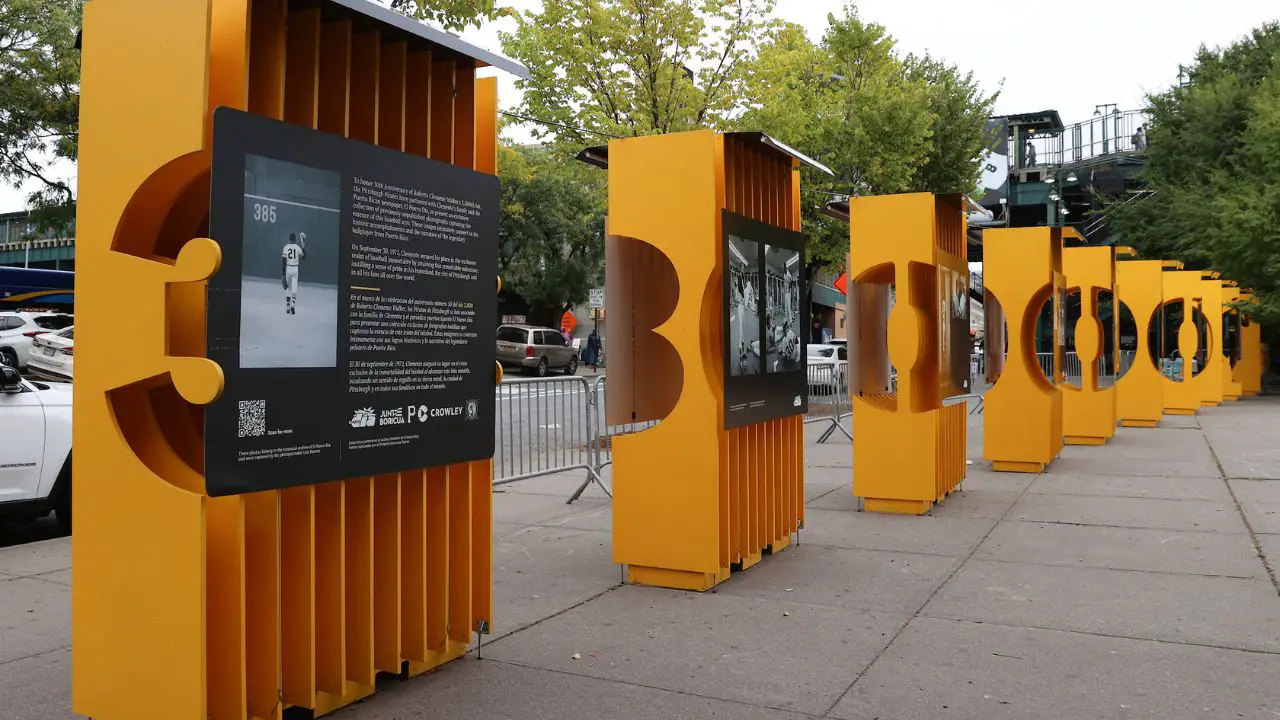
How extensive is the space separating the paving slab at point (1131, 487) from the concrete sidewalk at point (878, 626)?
0.79m

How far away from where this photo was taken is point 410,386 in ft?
14.6

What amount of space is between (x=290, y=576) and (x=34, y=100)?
69.2ft

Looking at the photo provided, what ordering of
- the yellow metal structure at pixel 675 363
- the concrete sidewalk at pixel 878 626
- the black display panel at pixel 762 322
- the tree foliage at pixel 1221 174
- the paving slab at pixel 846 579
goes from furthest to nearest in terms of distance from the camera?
the tree foliage at pixel 1221 174, the black display panel at pixel 762 322, the yellow metal structure at pixel 675 363, the paving slab at pixel 846 579, the concrete sidewalk at pixel 878 626

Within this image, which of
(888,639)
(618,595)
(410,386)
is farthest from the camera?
(618,595)

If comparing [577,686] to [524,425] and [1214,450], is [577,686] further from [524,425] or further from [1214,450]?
[1214,450]

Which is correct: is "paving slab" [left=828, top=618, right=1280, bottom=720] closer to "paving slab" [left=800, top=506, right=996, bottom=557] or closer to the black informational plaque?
the black informational plaque

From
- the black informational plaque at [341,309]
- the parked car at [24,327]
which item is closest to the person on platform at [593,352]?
the parked car at [24,327]

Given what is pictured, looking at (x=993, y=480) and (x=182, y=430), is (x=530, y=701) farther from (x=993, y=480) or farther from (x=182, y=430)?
(x=993, y=480)

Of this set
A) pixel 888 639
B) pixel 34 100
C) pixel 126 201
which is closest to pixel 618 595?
pixel 888 639

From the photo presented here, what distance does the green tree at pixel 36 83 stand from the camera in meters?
21.0

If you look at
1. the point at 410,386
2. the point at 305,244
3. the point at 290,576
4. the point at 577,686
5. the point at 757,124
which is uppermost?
the point at 757,124

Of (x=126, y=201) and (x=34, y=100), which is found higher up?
(x=34, y=100)

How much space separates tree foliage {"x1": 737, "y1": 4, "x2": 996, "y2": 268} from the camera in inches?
730

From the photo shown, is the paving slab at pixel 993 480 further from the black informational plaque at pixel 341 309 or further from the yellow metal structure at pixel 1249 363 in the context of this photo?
the yellow metal structure at pixel 1249 363
